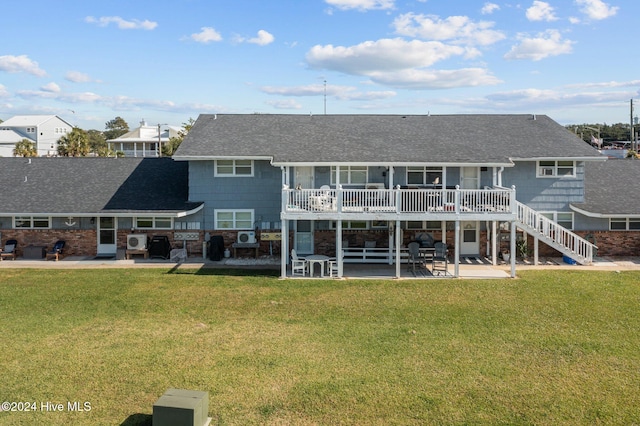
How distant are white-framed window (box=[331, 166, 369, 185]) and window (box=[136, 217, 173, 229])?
23.8ft

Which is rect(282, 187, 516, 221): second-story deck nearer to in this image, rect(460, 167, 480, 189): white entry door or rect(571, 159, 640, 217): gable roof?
rect(460, 167, 480, 189): white entry door

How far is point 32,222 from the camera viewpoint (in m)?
21.9

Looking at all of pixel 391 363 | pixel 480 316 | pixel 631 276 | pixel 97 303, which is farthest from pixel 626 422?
pixel 97 303

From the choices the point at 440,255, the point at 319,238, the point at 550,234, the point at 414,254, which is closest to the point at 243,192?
the point at 319,238

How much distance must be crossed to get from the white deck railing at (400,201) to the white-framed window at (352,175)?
2764 mm

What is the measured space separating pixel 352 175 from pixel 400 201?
3792 mm

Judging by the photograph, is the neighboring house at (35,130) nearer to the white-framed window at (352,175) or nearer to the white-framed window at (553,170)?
the white-framed window at (352,175)

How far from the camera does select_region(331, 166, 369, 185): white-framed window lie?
2188 cm

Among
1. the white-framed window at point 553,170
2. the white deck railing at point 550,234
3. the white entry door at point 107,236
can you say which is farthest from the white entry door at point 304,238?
the white-framed window at point 553,170

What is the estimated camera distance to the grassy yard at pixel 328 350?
8734mm

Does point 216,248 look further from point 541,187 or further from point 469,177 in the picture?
point 541,187

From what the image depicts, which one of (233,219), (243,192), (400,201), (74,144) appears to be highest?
(74,144)

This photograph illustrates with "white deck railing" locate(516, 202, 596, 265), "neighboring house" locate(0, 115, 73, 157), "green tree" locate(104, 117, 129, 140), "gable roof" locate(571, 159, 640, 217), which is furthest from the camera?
"green tree" locate(104, 117, 129, 140)

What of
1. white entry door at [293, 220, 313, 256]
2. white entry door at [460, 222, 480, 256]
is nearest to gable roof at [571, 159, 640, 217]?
white entry door at [460, 222, 480, 256]
